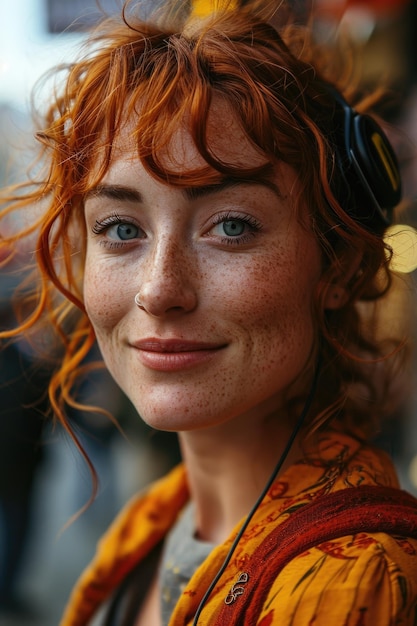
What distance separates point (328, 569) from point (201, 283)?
441 mm

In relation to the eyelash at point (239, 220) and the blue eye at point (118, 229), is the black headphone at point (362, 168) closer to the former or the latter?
the eyelash at point (239, 220)

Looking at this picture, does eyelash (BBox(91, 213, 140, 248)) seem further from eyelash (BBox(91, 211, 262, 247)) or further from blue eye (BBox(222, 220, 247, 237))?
blue eye (BBox(222, 220, 247, 237))

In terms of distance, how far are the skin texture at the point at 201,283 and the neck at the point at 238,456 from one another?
0.40 feet

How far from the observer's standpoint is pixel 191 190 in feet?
3.39

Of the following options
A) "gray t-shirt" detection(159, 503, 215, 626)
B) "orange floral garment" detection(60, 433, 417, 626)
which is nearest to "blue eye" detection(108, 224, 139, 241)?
"orange floral garment" detection(60, 433, 417, 626)

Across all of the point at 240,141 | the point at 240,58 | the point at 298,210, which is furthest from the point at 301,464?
the point at 240,58

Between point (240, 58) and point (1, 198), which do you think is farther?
point (1, 198)

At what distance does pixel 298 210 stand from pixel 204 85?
9.4 inches

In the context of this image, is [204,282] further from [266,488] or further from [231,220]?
[266,488]

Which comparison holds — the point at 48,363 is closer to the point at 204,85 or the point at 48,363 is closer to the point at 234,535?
the point at 234,535

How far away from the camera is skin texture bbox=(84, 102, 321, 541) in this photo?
1036 mm

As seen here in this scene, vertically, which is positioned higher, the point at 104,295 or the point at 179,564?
the point at 104,295

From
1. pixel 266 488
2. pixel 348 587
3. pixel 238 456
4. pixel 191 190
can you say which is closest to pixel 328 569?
pixel 348 587

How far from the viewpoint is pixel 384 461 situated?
1203mm
